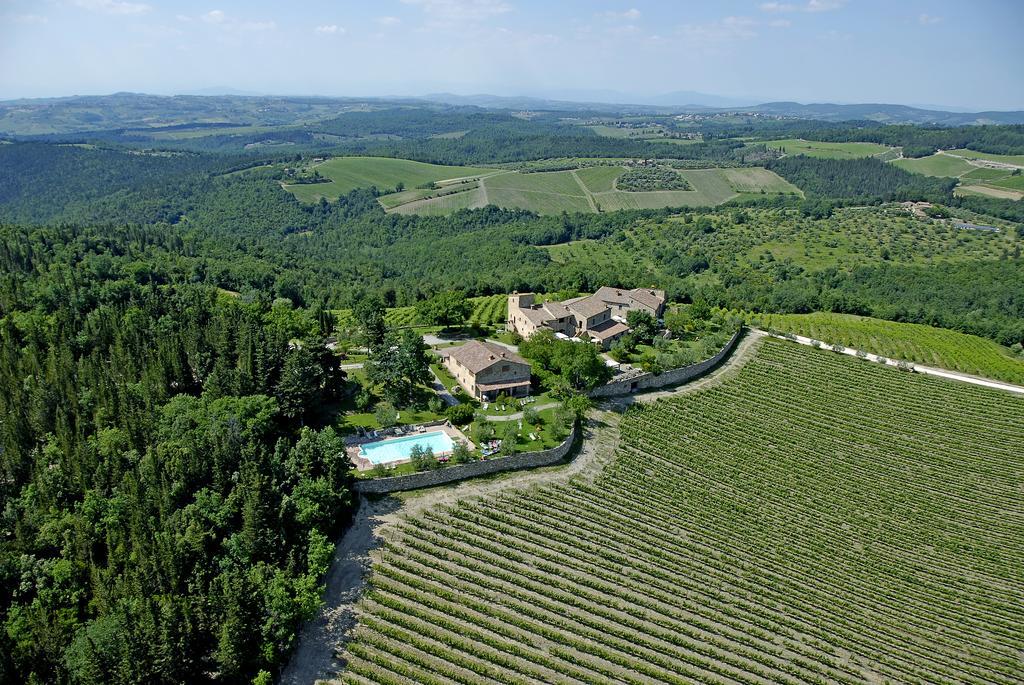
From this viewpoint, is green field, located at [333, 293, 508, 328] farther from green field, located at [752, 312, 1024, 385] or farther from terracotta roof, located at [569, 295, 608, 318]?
green field, located at [752, 312, 1024, 385]

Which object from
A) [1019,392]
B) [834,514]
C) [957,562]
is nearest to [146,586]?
[834,514]

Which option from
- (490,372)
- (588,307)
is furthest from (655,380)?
(490,372)

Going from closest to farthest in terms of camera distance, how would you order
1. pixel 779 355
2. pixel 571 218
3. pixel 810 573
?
pixel 810 573 < pixel 779 355 < pixel 571 218

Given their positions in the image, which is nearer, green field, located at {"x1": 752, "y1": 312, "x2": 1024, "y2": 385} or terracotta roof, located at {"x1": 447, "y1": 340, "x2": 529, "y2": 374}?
terracotta roof, located at {"x1": 447, "y1": 340, "x2": 529, "y2": 374}

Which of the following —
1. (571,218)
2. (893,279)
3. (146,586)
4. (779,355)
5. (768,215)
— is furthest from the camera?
(571,218)

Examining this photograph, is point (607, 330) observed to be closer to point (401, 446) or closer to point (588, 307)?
point (588, 307)

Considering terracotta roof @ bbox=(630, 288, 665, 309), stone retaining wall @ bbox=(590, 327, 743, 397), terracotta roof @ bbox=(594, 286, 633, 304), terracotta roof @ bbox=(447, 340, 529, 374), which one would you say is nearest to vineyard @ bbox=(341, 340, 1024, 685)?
stone retaining wall @ bbox=(590, 327, 743, 397)

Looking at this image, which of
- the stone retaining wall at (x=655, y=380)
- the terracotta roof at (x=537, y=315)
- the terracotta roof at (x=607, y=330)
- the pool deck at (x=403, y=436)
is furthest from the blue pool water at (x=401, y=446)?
the terracotta roof at (x=607, y=330)

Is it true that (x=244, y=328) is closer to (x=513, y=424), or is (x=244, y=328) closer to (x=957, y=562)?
(x=513, y=424)
